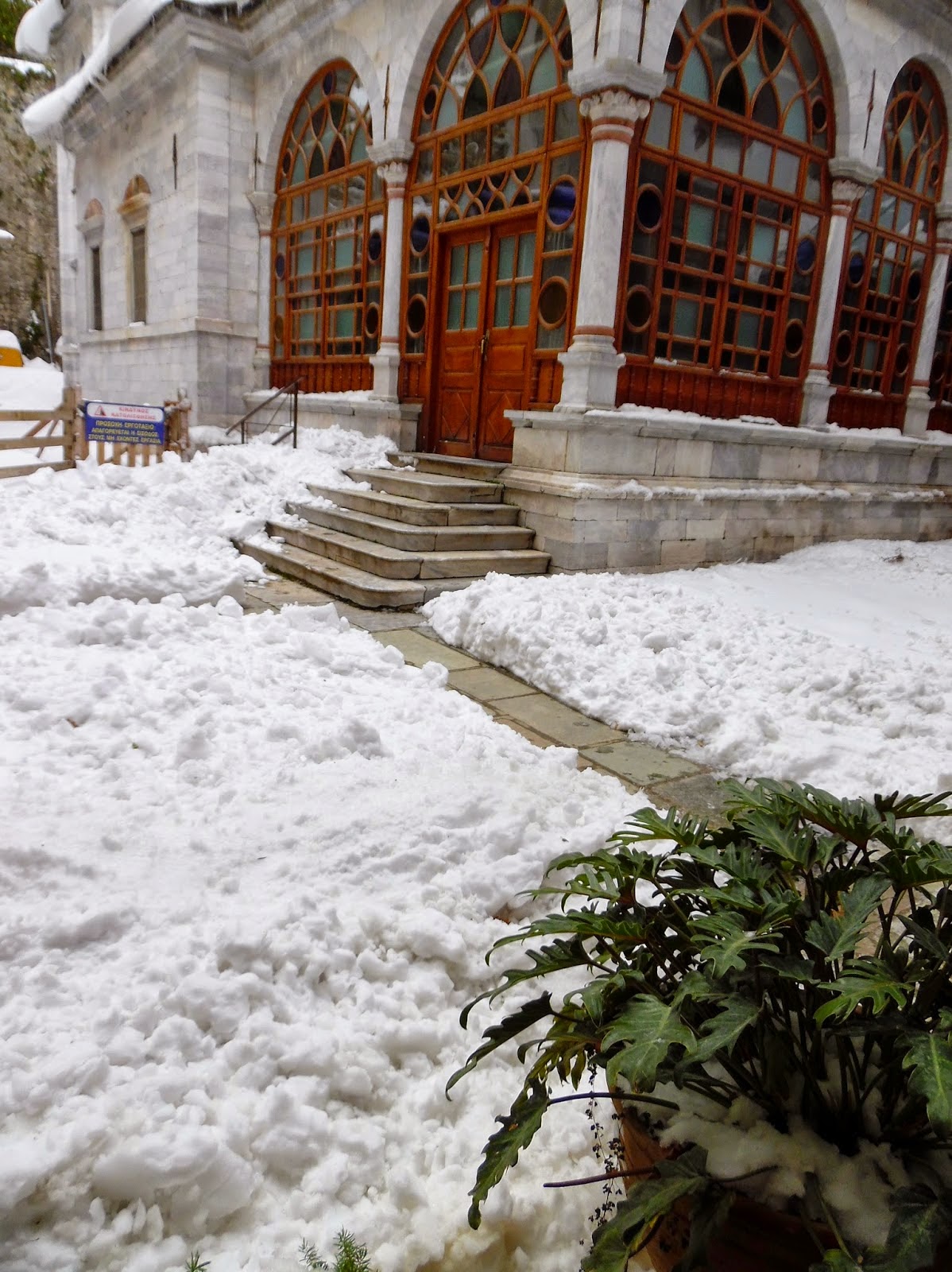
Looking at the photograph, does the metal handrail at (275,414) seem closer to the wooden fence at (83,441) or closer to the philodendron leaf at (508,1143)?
the wooden fence at (83,441)

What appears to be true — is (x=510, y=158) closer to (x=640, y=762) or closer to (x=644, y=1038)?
(x=640, y=762)

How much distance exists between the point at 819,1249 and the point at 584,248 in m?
7.57

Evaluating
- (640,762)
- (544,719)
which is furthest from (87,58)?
(640,762)

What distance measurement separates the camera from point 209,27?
11.6m

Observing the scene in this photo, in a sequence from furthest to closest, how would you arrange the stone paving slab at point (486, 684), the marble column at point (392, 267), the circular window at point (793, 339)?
the marble column at point (392, 267)
the circular window at point (793, 339)
the stone paving slab at point (486, 684)

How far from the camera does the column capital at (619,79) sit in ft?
23.1

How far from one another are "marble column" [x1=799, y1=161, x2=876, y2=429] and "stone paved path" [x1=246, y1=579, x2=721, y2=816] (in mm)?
5707

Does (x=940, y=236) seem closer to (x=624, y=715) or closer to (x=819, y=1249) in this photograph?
(x=624, y=715)

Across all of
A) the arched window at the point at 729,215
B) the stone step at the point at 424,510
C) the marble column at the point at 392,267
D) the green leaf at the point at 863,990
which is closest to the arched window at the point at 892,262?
the arched window at the point at 729,215

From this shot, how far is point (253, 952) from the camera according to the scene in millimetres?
2098

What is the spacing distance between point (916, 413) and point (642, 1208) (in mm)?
11639

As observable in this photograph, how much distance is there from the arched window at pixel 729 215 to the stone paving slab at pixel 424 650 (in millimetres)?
3615

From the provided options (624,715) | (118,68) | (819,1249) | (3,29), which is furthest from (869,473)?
(3,29)

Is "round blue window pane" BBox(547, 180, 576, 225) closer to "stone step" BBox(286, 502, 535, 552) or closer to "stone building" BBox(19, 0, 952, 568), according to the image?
"stone building" BBox(19, 0, 952, 568)
